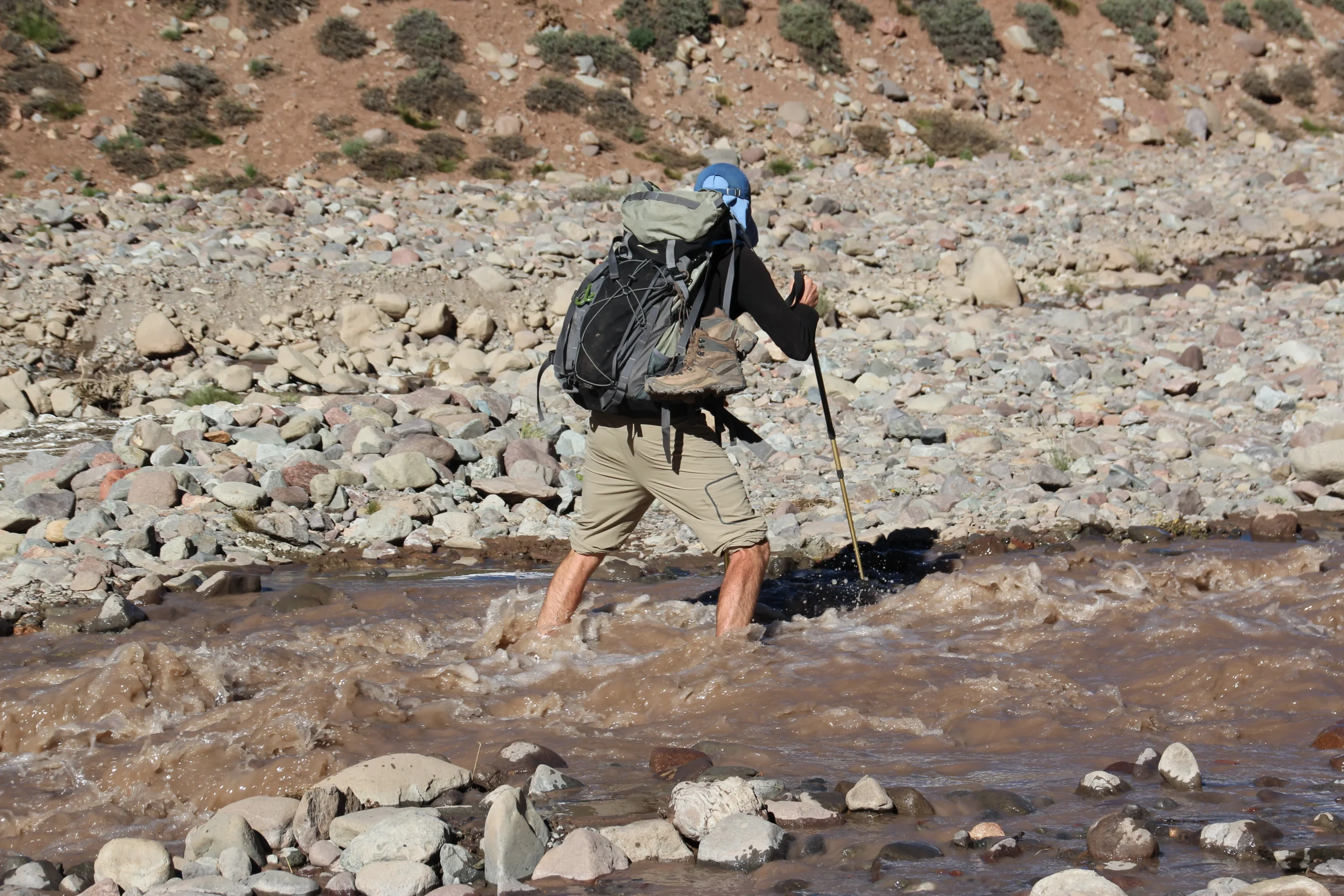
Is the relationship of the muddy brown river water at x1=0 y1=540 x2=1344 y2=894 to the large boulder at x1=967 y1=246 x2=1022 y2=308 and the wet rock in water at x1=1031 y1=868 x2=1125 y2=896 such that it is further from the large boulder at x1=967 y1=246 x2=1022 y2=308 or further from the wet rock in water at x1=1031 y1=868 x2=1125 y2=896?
the large boulder at x1=967 y1=246 x2=1022 y2=308

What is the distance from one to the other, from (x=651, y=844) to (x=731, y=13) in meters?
25.1

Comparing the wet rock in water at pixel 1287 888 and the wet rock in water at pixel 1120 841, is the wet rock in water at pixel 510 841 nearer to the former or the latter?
the wet rock in water at pixel 1120 841

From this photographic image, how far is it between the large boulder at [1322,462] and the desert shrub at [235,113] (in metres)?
17.8

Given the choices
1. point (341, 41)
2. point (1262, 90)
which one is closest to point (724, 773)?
point (341, 41)

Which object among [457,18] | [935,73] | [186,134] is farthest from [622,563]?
[935,73]

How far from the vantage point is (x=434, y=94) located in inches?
887

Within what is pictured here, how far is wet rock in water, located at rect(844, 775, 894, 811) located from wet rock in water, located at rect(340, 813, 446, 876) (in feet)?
3.62

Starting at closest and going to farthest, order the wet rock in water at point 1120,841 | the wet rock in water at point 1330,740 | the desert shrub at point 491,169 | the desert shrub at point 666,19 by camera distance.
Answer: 1. the wet rock in water at point 1120,841
2. the wet rock in water at point 1330,740
3. the desert shrub at point 491,169
4. the desert shrub at point 666,19

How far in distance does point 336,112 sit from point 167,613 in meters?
17.0

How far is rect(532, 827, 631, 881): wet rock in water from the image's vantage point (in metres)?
3.25

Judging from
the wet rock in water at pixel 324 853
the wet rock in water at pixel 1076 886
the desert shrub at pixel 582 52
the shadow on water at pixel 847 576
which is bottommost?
the shadow on water at pixel 847 576

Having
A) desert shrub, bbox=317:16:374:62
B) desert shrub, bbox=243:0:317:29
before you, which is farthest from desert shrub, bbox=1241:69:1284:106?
desert shrub, bbox=243:0:317:29

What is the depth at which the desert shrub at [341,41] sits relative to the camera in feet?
76.4

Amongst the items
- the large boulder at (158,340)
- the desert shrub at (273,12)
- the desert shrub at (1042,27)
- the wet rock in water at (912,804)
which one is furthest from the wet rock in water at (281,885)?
the desert shrub at (1042,27)
